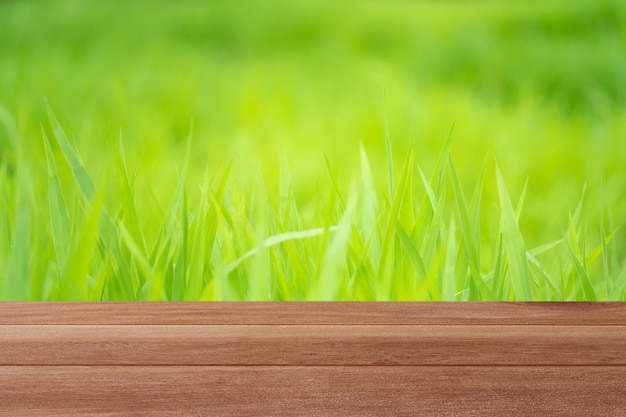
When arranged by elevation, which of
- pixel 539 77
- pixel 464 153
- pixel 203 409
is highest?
pixel 539 77

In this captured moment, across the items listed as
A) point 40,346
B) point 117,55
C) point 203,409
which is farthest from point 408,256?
point 117,55

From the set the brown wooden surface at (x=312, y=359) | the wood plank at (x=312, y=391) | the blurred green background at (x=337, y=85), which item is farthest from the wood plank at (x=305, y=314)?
the blurred green background at (x=337, y=85)

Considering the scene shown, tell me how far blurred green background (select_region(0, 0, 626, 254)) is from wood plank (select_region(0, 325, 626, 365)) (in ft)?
1.05

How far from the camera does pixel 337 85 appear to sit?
49.0 inches

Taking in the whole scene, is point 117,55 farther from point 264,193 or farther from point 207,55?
point 264,193

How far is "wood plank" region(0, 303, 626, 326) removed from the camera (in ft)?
3.06

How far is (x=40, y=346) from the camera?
2.82 ft

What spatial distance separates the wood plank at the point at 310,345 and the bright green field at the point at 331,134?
0.11m

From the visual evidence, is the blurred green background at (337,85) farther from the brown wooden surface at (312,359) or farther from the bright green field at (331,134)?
the brown wooden surface at (312,359)

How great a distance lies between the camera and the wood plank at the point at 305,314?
0.93 m

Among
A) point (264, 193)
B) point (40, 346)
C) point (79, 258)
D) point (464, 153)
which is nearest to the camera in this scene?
point (40, 346)

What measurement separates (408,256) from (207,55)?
54 centimetres

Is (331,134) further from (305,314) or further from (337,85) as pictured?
(305,314)

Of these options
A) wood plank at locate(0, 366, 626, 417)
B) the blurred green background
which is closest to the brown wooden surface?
wood plank at locate(0, 366, 626, 417)
